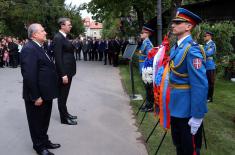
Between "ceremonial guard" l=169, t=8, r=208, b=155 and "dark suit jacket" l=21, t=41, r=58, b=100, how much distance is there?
81.2 inches

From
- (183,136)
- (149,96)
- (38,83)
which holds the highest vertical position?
(38,83)

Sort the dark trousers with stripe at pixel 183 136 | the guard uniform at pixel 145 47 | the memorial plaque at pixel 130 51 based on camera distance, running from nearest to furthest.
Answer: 1. the dark trousers with stripe at pixel 183 136
2. the guard uniform at pixel 145 47
3. the memorial plaque at pixel 130 51

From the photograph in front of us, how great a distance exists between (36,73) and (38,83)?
17 cm

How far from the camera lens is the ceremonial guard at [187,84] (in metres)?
3.86

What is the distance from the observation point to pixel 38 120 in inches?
223

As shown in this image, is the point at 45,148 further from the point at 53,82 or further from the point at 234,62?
the point at 234,62

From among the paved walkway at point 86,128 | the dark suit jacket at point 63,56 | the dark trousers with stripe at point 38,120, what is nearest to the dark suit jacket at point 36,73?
the dark trousers with stripe at point 38,120

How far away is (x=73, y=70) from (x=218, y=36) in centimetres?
650

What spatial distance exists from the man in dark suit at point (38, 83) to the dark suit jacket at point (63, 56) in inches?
55.9

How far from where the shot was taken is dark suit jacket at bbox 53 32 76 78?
23.0ft

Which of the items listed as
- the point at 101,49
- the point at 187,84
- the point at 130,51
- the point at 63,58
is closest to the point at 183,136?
the point at 187,84

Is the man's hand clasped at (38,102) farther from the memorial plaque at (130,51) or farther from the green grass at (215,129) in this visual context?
the memorial plaque at (130,51)

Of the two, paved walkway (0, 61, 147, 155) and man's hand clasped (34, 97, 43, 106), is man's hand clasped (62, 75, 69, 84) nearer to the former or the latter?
paved walkway (0, 61, 147, 155)

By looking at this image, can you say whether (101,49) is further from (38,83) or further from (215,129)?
(38,83)
